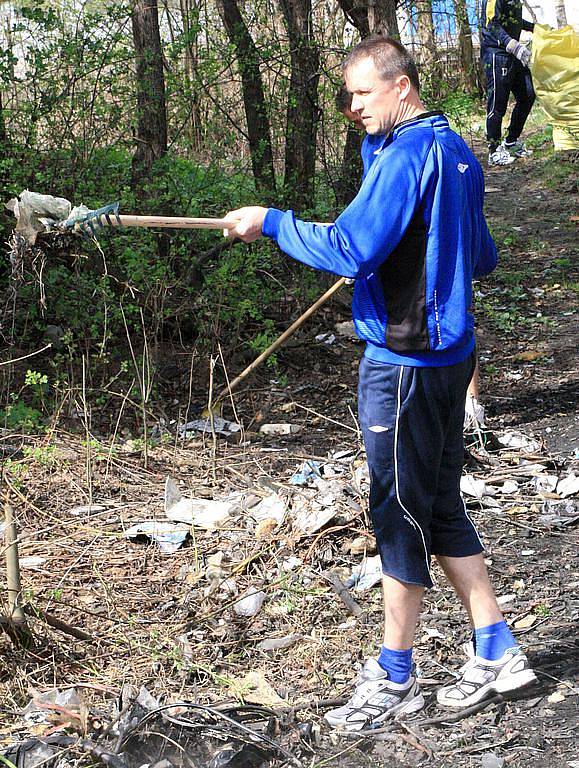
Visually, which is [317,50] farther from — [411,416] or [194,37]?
[411,416]

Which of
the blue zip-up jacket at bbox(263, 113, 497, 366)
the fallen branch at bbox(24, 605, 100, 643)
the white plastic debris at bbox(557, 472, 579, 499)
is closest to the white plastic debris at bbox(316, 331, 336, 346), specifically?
the white plastic debris at bbox(557, 472, 579, 499)

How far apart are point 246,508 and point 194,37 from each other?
3826 millimetres

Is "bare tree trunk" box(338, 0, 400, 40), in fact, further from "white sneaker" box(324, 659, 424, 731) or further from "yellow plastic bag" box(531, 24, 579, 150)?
"yellow plastic bag" box(531, 24, 579, 150)

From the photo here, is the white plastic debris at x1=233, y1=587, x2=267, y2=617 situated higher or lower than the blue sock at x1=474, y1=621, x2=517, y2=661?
lower

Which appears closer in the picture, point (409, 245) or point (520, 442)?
point (409, 245)

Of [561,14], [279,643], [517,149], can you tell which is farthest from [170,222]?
[561,14]

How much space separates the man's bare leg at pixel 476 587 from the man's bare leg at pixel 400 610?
6.6 inches

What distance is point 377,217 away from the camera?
256 centimetres

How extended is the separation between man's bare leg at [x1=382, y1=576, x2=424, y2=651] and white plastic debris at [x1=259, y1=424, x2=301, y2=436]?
295 cm

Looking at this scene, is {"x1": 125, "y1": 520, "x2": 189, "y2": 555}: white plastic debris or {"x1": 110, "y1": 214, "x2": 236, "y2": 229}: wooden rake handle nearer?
{"x1": 110, "y1": 214, "x2": 236, "y2": 229}: wooden rake handle

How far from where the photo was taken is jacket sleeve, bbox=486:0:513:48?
34.1 ft

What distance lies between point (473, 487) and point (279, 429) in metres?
1.54

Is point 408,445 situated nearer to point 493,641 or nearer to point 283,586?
point 493,641

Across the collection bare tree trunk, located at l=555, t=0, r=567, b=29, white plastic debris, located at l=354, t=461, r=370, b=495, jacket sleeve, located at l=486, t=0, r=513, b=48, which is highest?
bare tree trunk, located at l=555, t=0, r=567, b=29
